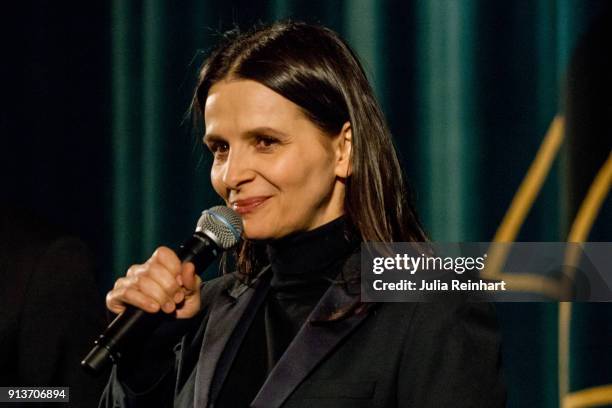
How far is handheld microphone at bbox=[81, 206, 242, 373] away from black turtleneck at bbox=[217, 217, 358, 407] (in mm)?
121

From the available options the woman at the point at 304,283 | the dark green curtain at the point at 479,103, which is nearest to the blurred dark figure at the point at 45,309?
the woman at the point at 304,283

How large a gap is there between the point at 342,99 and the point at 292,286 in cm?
26

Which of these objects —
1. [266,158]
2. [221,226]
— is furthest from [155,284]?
[266,158]

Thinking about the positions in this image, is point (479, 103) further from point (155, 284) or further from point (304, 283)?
point (155, 284)

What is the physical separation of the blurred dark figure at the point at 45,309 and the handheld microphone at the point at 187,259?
0.14 m

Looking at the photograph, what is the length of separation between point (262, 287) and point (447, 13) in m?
0.78

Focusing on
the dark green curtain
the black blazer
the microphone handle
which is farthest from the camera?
the dark green curtain

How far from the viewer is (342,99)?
119 cm

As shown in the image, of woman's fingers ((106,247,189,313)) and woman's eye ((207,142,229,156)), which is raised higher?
woman's eye ((207,142,229,156))

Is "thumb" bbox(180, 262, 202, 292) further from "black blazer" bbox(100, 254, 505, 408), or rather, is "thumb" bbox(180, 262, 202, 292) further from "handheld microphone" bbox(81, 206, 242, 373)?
"black blazer" bbox(100, 254, 505, 408)

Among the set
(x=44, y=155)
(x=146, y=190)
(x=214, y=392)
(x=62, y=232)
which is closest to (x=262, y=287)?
(x=214, y=392)

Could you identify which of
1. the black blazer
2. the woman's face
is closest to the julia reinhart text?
the black blazer

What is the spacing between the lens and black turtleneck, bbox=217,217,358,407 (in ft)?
3.77

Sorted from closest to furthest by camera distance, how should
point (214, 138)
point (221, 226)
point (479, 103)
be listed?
point (221, 226), point (214, 138), point (479, 103)
